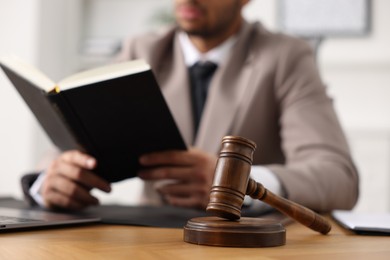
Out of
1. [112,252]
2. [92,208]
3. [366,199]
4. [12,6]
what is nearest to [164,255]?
[112,252]

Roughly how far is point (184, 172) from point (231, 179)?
19.3 inches

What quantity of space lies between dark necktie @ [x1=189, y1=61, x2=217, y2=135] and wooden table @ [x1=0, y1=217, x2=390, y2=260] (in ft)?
2.88

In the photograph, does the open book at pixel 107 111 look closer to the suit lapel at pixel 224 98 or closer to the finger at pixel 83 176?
the finger at pixel 83 176

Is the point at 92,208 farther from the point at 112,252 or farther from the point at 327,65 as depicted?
the point at 327,65

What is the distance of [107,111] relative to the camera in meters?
1.00

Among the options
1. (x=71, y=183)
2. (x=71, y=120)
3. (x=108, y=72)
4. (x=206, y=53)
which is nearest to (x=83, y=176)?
(x=71, y=183)

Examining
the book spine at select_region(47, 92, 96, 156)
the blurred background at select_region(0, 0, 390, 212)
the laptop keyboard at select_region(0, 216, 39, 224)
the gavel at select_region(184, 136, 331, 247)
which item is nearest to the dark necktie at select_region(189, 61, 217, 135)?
the book spine at select_region(47, 92, 96, 156)

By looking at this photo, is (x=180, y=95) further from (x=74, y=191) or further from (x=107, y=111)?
(x=107, y=111)

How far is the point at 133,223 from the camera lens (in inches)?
36.4

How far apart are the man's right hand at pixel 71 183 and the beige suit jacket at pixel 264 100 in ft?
1.57

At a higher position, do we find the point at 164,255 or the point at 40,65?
the point at 40,65

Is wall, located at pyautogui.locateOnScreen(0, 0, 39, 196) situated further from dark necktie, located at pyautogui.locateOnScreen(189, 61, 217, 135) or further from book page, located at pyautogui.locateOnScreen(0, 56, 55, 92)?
book page, located at pyautogui.locateOnScreen(0, 56, 55, 92)

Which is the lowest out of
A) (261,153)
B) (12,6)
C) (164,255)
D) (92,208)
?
(164,255)

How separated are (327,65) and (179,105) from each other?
1784 millimetres
